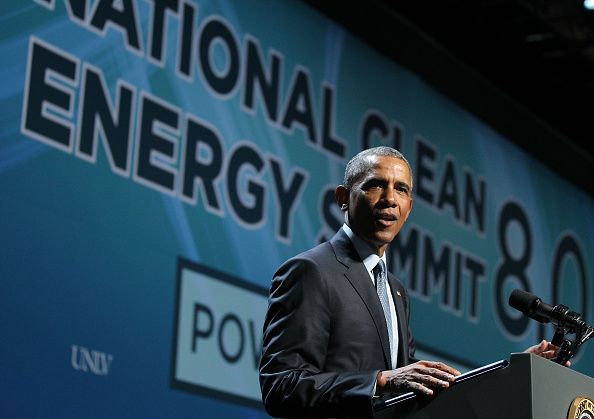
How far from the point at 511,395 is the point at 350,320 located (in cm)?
44

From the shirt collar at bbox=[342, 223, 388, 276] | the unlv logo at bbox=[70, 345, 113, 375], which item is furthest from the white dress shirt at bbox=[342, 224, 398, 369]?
the unlv logo at bbox=[70, 345, 113, 375]

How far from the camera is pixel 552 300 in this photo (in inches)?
281

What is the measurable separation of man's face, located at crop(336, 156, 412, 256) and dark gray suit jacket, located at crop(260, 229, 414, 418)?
0.08 m

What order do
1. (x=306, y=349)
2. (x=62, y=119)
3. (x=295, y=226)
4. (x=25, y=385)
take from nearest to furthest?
(x=306, y=349) < (x=25, y=385) < (x=62, y=119) < (x=295, y=226)

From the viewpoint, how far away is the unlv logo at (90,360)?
4191 millimetres

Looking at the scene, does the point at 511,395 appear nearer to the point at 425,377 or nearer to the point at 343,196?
the point at 425,377

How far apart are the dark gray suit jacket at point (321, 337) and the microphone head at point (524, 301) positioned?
0.88ft

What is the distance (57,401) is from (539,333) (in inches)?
146

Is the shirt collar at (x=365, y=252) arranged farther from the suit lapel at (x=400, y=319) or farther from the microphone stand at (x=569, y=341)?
the microphone stand at (x=569, y=341)

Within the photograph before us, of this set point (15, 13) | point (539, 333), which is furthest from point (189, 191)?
point (539, 333)

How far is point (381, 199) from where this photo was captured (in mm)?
2639

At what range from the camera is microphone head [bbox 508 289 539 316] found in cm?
257

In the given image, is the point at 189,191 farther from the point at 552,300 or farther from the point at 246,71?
the point at 552,300

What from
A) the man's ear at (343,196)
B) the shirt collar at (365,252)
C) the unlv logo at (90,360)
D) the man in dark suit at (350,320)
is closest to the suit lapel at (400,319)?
the man in dark suit at (350,320)
